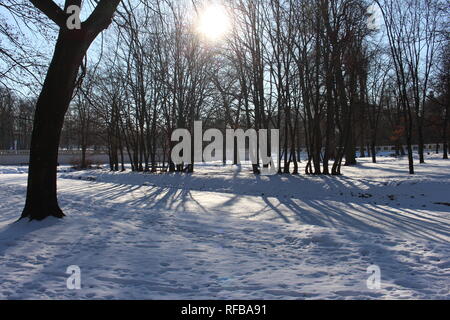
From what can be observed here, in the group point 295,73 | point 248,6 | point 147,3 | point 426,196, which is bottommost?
point 426,196

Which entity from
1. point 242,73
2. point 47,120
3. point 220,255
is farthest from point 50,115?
point 242,73

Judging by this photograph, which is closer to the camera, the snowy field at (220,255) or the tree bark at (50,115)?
the snowy field at (220,255)

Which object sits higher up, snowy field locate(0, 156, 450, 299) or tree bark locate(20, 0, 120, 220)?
tree bark locate(20, 0, 120, 220)

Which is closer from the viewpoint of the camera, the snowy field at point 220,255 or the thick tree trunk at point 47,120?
the snowy field at point 220,255

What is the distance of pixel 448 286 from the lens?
4141 mm

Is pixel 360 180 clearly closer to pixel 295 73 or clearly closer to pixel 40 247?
pixel 295 73

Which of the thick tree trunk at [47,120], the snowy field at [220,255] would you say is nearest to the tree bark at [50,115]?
the thick tree trunk at [47,120]

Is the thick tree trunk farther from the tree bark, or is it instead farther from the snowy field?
the snowy field

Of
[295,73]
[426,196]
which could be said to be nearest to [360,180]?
[426,196]

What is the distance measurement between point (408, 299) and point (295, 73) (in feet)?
69.9

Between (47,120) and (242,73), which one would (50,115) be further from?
(242,73)

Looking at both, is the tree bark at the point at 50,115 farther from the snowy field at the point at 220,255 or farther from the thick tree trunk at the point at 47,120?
the snowy field at the point at 220,255

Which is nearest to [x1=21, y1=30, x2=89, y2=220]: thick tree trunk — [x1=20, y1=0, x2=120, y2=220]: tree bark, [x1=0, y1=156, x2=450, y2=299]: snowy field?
[x1=20, y1=0, x2=120, y2=220]: tree bark

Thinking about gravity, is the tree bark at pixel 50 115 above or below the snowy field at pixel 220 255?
above
